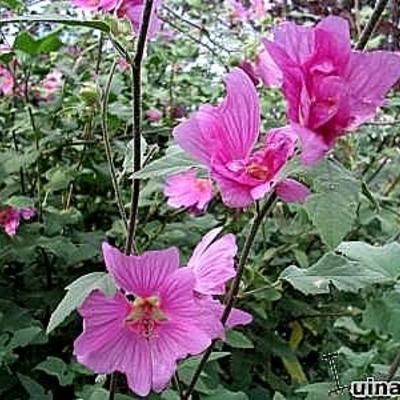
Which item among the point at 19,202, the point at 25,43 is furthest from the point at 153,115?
the point at 25,43

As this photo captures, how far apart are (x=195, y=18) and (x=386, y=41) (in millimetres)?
892

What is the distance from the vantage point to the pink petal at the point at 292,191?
30.3 inches

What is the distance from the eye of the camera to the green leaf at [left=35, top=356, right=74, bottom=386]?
1284mm

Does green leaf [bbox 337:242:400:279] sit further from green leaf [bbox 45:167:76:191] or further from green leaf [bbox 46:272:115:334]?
green leaf [bbox 45:167:76:191]

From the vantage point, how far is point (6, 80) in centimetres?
189

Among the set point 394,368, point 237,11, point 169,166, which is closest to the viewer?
point 169,166

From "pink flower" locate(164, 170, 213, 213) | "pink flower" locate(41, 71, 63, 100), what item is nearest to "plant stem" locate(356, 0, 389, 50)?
"pink flower" locate(164, 170, 213, 213)

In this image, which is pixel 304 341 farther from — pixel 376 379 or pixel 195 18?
pixel 195 18

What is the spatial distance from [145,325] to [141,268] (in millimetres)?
70

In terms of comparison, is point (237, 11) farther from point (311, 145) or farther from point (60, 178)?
point (311, 145)

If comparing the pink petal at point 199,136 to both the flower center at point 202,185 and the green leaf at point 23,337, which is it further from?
the green leaf at point 23,337

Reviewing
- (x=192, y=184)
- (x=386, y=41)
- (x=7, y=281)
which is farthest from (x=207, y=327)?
(x=386, y=41)

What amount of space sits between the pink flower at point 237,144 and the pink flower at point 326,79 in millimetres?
58

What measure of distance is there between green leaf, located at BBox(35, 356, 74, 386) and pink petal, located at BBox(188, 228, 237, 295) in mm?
457
